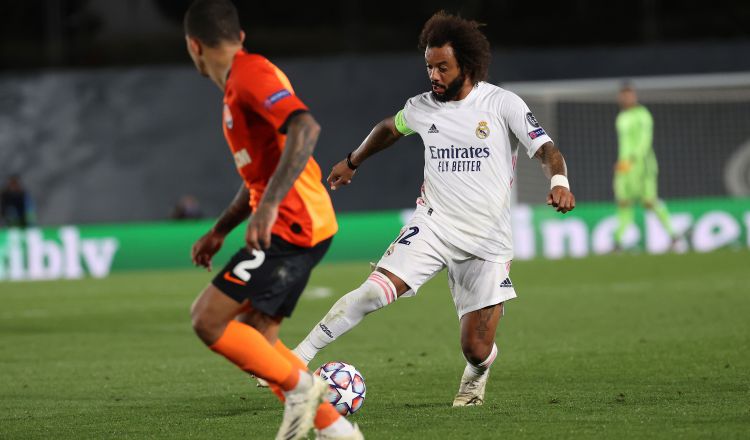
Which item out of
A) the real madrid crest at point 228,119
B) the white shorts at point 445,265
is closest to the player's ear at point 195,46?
the real madrid crest at point 228,119

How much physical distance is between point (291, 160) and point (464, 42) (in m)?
2.24

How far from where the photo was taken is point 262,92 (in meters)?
5.28

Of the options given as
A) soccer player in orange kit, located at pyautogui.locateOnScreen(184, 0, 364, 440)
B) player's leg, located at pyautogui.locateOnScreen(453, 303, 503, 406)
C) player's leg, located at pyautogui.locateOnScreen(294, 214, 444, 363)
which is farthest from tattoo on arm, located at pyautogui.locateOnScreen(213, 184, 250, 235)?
player's leg, located at pyautogui.locateOnScreen(453, 303, 503, 406)

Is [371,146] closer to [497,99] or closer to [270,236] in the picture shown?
[497,99]

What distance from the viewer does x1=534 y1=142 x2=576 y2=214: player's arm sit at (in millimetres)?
6480

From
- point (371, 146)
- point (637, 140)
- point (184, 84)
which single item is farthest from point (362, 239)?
point (371, 146)

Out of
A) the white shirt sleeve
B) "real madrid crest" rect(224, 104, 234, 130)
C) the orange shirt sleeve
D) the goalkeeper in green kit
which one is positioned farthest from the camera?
the goalkeeper in green kit

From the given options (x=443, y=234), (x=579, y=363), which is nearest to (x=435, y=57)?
(x=443, y=234)

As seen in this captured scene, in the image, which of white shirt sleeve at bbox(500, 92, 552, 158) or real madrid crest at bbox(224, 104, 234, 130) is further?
white shirt sleeve at bbox(500, 92, 552, 158)

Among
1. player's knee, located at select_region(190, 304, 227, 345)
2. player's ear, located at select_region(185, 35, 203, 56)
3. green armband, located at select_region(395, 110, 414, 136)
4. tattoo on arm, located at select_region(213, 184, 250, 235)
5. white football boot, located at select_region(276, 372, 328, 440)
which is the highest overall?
player's ear, located at select_region(185, 35, 203, 56)

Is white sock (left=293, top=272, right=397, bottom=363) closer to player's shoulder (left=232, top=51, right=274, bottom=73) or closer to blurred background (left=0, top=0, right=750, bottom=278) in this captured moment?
player's shoulder (left=232, top=51, right=274, bottom=73)

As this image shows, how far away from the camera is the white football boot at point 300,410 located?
5301 millimetres

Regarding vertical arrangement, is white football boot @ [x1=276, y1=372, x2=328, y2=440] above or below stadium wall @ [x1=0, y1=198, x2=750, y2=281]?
above

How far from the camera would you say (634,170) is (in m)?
19.9
